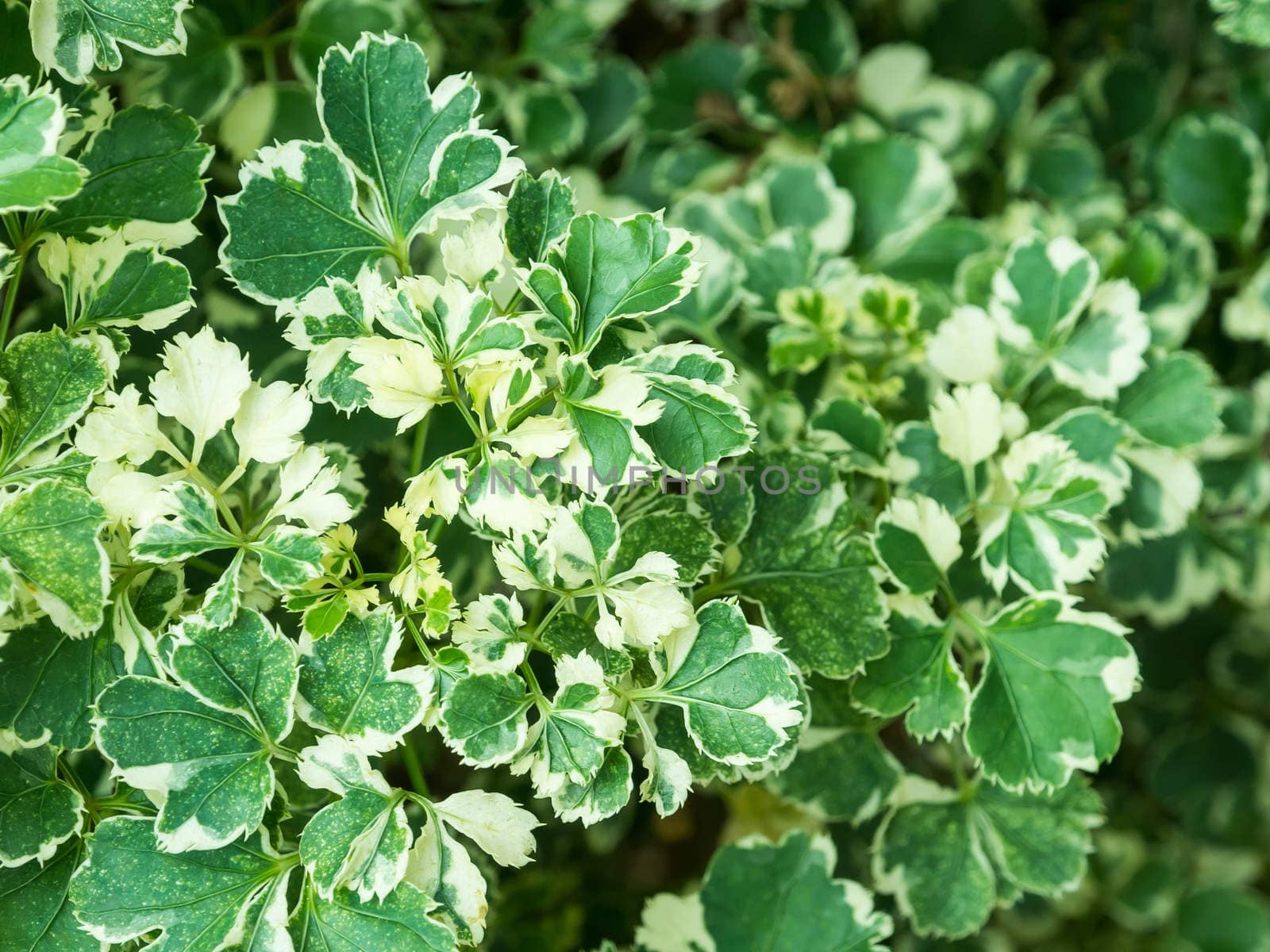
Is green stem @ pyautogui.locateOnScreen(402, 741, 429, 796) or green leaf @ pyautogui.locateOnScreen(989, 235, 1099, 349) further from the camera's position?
green leaf @ pyautogui.locateOnScreen(989, 235, 1099, 349)

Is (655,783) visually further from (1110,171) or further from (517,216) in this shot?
(1110,171)

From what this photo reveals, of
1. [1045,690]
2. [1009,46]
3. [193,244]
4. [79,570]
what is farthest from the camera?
[1009,46]

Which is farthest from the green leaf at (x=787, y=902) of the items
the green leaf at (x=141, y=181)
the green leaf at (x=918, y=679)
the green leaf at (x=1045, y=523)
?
the green leaf at (x=141, y=181)

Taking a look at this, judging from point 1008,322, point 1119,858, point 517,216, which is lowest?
point 1119,858

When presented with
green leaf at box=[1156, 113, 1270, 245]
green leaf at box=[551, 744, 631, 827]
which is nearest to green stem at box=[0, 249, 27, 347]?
green leaf at box=[551, 744, 631, 827]

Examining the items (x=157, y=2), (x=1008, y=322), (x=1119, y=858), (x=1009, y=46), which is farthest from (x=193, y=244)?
(x=1119, y=858)

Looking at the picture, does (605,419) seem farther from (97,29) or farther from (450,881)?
(97,29)

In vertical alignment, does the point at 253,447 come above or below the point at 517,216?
below

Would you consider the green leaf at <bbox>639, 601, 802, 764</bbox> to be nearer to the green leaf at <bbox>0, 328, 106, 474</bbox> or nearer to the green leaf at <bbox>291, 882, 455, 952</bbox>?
the green leaf at <bbox>291, 882, 455, 952</bbox>
